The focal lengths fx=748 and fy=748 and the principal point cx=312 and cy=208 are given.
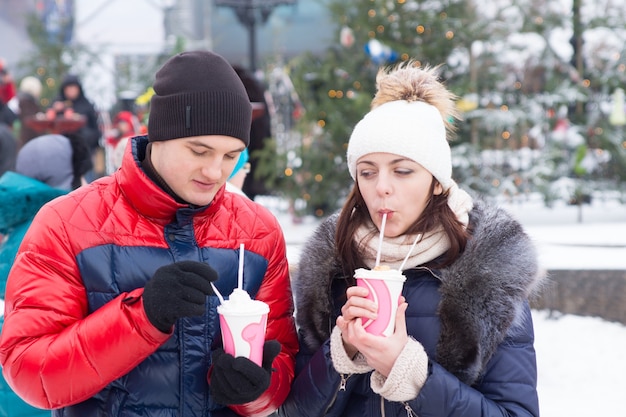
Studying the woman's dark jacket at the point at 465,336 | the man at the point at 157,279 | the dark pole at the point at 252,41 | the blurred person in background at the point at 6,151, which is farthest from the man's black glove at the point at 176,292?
→ the dark pole at the point at 252,41

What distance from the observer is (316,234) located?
2594mm

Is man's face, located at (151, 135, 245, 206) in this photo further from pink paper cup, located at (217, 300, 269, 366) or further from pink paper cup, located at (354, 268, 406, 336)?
pink paper cup, located at (354, 268, 406, 336)

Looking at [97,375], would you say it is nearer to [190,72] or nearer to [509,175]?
[190,72]

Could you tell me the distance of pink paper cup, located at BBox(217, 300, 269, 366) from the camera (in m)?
1.99

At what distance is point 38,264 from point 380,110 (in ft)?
3.83

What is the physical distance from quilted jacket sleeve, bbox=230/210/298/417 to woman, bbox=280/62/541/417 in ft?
0.16

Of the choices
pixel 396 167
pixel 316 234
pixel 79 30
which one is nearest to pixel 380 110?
pixel 396 167

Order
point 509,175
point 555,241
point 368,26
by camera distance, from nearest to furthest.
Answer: point 555,241 < point 368,26 < point 509,175

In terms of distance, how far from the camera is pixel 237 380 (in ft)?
6.52

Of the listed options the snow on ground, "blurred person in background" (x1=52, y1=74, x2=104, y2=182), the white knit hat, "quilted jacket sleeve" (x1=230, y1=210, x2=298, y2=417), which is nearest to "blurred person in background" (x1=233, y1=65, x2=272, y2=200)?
the snow on ground

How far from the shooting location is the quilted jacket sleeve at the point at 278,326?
2293 mm

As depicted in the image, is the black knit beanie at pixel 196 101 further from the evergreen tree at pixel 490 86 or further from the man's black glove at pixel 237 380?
the evergreen tree at pixel 490 86

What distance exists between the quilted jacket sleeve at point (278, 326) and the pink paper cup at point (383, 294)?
0.41 m

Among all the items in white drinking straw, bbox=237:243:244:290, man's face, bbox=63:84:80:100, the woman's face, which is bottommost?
man's face, bbox=63:84:80:100
